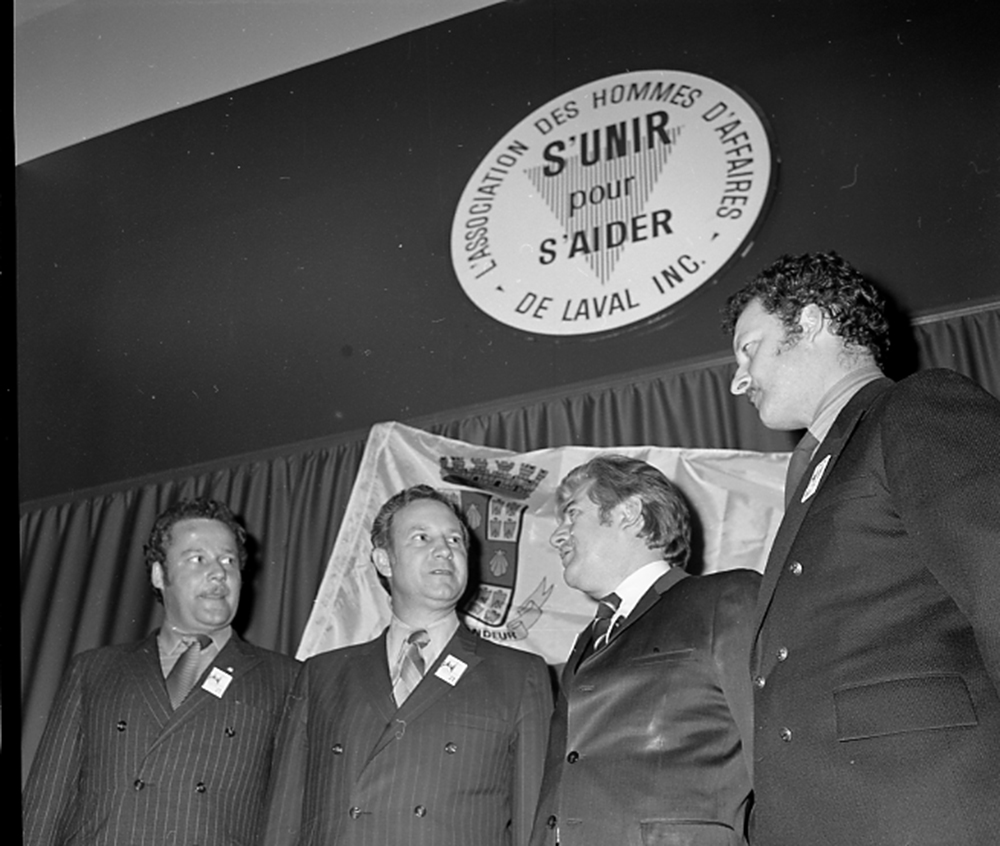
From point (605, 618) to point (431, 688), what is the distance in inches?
18.6

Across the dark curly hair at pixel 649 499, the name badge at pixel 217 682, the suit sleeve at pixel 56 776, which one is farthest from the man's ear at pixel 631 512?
the suit sleeve at pixel 56 776

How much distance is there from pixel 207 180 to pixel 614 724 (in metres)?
3.55

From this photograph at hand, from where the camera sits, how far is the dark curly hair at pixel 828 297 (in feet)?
7.07

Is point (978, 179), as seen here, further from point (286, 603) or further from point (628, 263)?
point (286, 603)

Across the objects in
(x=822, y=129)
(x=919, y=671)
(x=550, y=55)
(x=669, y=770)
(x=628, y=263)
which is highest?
(x=550, y=55)

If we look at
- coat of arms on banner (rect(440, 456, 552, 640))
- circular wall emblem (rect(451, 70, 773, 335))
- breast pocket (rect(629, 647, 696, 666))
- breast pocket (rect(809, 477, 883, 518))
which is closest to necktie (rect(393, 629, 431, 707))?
breast pocket (rect(629, 647, 696, 666))

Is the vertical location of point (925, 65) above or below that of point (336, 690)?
above

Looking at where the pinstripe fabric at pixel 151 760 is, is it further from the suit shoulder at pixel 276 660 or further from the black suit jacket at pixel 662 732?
the black suit jacket at pixel 662 732

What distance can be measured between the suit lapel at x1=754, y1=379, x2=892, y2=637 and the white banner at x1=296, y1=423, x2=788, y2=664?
67.0 inches

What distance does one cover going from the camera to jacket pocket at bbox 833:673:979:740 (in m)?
1.59

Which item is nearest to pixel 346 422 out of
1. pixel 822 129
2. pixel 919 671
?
pixel 822 129

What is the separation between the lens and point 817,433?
2049mm

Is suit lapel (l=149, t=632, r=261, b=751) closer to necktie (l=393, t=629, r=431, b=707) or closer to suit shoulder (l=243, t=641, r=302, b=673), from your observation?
suit shoulder (l=243, t=641, r=302, b=673)

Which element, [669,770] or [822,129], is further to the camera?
[822,129]
